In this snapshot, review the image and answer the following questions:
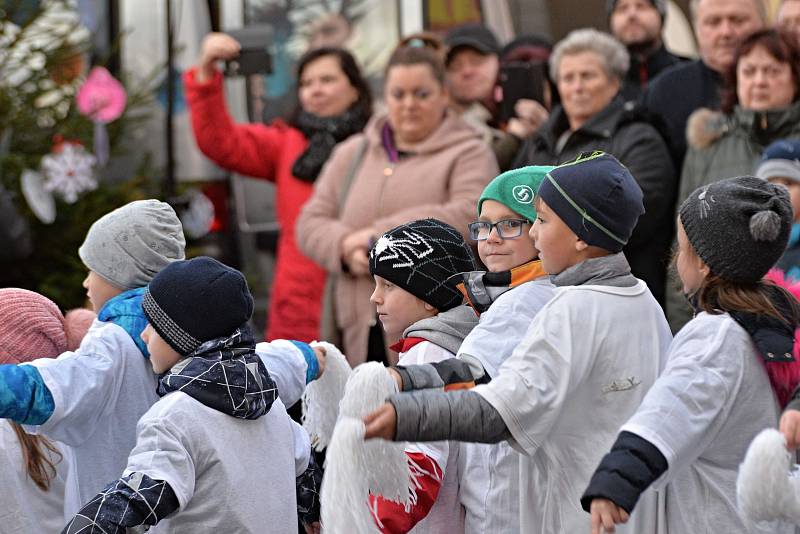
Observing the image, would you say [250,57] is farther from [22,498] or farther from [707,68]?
[22,498]

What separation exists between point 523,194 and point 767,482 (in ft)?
3.98

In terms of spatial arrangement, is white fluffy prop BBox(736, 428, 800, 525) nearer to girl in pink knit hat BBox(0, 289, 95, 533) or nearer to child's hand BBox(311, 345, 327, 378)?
child's hand BBox(311, 345, 327, 378)

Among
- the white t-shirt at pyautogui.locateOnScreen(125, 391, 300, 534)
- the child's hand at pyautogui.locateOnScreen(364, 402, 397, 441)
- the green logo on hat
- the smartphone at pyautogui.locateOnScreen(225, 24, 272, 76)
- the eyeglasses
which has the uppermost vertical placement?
the smartphone at pyautogui.locateOnScreen(225, 24, 272, 76)

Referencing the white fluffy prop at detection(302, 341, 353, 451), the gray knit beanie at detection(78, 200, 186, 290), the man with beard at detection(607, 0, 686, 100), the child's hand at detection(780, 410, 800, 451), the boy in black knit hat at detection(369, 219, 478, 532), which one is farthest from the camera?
the man with beard at detection(607, 0, 686, 100)

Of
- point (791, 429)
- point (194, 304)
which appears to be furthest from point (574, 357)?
point (194, 304)

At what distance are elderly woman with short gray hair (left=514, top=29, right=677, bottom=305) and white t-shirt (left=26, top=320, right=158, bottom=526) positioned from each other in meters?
2.56

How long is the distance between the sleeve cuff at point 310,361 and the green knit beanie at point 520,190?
29.0 inches

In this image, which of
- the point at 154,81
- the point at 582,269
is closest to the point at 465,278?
the point at 582,269

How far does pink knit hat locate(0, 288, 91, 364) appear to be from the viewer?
402 centimetres

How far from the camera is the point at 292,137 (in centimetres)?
743

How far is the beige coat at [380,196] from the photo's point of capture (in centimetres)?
630

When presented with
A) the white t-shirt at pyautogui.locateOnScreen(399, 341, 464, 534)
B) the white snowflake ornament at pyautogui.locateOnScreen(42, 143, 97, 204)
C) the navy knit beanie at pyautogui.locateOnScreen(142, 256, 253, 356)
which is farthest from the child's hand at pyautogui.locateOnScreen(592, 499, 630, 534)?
the white snowflake ornament at pyautogui.locateOnScreen(42, 143, 97, 204)

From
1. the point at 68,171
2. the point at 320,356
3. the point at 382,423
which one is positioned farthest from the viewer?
the point at 68,171

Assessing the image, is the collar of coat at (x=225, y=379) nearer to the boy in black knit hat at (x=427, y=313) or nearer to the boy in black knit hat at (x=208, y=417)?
the boy in black knit hat at (x=208, y=417)
